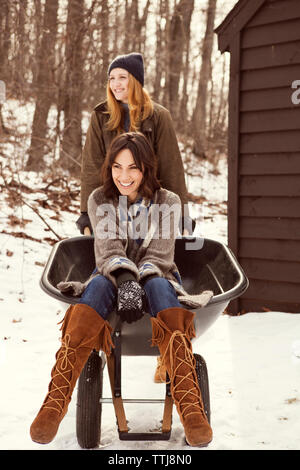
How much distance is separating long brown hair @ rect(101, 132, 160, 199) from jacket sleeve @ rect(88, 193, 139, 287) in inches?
3.8

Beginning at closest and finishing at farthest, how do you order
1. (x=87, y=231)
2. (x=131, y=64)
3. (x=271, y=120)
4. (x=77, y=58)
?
(x=131, y=64), (x=87, y=231), (x=271, y=120), (x=77, y=58)

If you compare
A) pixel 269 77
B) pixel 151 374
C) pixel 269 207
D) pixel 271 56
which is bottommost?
pixel 151 374

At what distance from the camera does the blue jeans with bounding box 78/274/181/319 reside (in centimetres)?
236

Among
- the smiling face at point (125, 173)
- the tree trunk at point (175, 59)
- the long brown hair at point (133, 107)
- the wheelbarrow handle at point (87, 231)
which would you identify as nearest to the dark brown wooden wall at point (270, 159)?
the long brown hair at point (133, 107)

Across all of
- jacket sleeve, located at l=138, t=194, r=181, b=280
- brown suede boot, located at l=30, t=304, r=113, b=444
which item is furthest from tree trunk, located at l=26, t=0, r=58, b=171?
brown suede boot, located at l=30, t=304, r=113, b=444

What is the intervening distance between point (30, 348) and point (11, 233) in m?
2.45

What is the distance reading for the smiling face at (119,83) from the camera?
3.12 metres

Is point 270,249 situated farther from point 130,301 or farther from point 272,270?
point 130,301

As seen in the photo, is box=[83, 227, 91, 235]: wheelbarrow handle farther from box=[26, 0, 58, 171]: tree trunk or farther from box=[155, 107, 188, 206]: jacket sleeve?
box=[26, 0, 58, 171]: tree trunk

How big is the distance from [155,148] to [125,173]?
2.19ft

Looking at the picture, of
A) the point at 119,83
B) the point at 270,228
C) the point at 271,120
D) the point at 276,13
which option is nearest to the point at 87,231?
the point at 119,83

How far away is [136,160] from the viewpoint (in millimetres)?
2705

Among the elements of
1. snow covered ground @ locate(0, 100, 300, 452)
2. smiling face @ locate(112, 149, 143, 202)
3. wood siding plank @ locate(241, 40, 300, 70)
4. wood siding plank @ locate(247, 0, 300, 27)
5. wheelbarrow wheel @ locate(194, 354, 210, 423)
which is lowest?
snow covered ground @ locate(0, 100, 300, 452)

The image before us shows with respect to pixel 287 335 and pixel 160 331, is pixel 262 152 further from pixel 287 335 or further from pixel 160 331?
pixel 160 331
